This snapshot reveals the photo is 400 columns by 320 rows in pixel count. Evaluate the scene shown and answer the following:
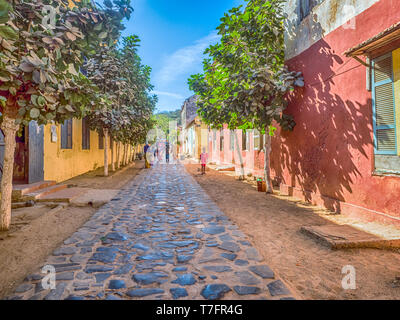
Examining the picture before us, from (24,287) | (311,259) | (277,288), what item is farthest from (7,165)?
(311,259)

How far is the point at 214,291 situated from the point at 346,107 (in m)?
5.04

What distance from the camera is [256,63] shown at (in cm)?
767

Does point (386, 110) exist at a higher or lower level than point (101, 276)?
higher

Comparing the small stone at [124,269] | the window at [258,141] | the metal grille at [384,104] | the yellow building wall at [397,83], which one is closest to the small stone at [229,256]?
the small stone at [124,269]

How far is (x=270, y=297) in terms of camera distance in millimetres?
2352

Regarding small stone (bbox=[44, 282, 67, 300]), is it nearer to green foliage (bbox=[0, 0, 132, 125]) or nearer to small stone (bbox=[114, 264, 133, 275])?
small stone (bbox=[114, 264, 133, 275])

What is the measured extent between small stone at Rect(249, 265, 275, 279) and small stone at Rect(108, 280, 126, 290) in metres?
1.47

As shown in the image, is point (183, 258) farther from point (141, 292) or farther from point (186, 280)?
point (141, 292)

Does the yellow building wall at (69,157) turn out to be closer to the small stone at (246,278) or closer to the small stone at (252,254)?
the small stone at (252,254)

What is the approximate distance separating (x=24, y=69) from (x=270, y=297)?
3.73 m

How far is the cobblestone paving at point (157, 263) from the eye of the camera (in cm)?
243

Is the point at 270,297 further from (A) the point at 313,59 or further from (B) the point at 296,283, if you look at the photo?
(A) the point at 313,59
